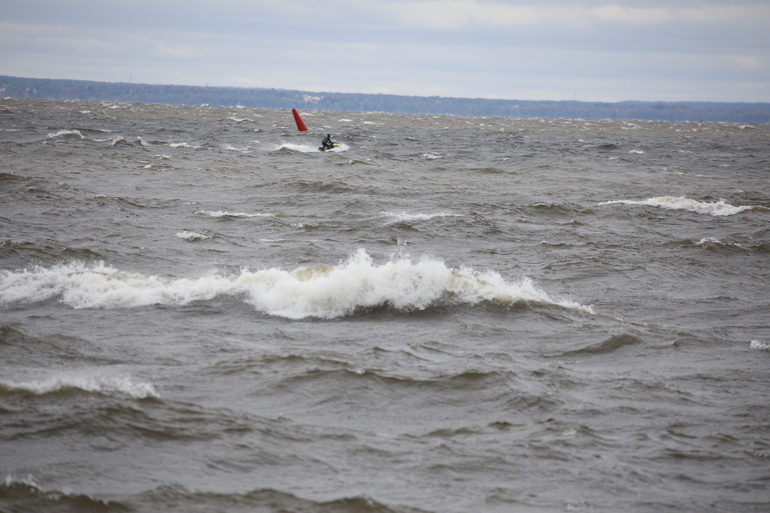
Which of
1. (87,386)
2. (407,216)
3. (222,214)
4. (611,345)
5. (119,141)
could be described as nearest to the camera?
(87,386)

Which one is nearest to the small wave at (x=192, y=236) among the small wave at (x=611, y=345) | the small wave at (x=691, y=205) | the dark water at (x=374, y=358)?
the dark water at (x=374, y=358)

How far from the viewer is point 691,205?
23188 mm

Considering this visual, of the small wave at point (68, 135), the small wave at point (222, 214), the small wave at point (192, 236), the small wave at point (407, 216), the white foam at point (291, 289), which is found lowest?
the white foam at point (291, 289)

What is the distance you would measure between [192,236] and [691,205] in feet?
50.6

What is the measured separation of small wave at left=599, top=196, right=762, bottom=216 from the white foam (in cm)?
1307

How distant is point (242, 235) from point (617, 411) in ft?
34.9

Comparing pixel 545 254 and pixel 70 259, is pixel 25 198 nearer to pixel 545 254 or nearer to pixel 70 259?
pixel 70 259

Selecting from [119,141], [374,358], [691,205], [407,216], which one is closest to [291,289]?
[374,358]

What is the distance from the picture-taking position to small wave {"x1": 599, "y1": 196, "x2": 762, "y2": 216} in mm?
22406

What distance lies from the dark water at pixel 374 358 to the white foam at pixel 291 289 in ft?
0.14

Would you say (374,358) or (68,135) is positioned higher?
(68,135)

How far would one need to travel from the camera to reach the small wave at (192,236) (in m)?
15.3

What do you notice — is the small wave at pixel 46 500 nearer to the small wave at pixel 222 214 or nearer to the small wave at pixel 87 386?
the small wave at pixel 87 386

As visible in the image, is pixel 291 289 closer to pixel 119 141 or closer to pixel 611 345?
pixel 611 345
